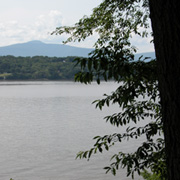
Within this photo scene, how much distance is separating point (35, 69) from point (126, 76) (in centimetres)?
9504

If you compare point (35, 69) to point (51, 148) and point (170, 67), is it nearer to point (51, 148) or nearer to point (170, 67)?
point (51, 148)

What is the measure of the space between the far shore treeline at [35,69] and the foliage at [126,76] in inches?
3438

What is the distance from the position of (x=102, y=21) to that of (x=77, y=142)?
→ 37.8 feet

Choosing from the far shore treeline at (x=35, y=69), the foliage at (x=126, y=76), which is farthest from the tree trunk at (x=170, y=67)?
the far shore treeline at (x=35, y=69)

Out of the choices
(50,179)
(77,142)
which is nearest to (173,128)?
(50,179)

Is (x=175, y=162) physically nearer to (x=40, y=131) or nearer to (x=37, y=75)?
(x=40, y=131)

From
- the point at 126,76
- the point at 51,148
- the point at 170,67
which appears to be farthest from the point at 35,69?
the point at 170,67

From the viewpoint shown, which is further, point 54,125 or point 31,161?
point 54,125

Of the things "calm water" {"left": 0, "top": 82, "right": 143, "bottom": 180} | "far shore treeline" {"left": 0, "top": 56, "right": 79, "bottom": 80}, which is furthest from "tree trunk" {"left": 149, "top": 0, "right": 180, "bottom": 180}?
"far shore treeline" {"left": 0, "top": 56, "right": 79, "bottom": 80}

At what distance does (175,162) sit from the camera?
2.05 metres

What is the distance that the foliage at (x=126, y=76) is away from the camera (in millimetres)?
2611

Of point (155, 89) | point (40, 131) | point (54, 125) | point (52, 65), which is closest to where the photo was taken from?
point (155, 89)

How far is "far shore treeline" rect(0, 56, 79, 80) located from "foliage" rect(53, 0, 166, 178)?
8732 cm

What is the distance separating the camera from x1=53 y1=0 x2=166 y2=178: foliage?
2.61m
